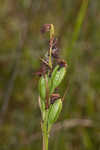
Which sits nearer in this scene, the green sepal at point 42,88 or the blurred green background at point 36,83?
the green sepal at point 42,88

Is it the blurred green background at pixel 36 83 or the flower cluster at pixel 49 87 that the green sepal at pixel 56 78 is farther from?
the blurred green background at pixel 36 83

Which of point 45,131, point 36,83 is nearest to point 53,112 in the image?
point 45,131

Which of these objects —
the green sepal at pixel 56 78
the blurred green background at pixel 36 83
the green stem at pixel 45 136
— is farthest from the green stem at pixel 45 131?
the blurred green background at pixel 36 83

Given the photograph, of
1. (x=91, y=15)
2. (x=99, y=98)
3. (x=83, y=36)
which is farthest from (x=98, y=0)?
(x=99, y=98)

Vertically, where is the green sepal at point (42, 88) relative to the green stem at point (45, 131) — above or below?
above

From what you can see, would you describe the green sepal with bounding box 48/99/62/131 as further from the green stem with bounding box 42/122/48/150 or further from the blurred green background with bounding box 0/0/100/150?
the blurred green background with bounding box 0/0/100/150

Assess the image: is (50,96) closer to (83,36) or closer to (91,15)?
(83,36)

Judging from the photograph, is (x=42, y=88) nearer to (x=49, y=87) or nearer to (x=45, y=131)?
(x=49, y=87)

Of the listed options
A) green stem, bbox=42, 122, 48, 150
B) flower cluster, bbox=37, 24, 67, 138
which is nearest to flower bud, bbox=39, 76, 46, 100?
flower cluster, bbox=37, 24, 67, 138
